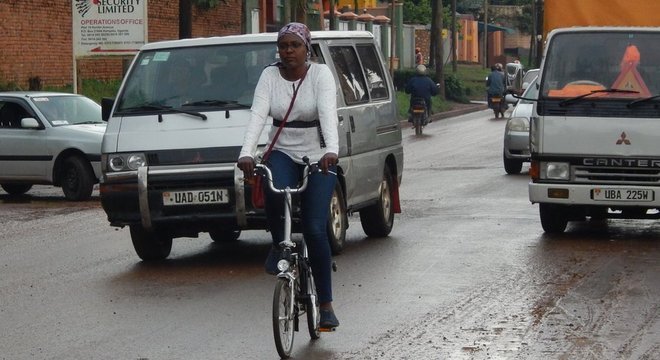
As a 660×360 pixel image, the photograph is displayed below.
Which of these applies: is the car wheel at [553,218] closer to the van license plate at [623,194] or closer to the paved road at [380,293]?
the paved road at [380,293]

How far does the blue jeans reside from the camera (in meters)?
7.91

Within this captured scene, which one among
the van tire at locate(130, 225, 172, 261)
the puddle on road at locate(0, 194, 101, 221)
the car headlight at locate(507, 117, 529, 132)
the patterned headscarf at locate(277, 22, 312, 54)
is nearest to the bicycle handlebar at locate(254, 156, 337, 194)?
the patterned headscarf at locate(277, 22, 312, 54)

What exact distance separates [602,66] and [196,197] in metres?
4.29

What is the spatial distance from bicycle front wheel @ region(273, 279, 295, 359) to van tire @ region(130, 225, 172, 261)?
166 inches

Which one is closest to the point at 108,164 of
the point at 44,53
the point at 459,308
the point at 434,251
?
the point at 434,251

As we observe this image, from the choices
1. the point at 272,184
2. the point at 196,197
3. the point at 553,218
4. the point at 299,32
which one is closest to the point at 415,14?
the point at 553,218

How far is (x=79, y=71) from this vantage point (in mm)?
35594

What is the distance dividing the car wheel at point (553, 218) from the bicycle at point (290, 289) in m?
5.83

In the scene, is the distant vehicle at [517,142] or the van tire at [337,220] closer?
the van tire at [337,220]

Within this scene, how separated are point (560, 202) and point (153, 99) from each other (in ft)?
12.7

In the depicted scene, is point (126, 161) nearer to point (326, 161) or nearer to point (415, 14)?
point (326, 161)

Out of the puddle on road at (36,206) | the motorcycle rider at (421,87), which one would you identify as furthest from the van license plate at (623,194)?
the motorcycle rider at (421,87)

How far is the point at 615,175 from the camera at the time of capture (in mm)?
12953

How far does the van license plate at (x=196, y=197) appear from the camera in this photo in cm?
1123
